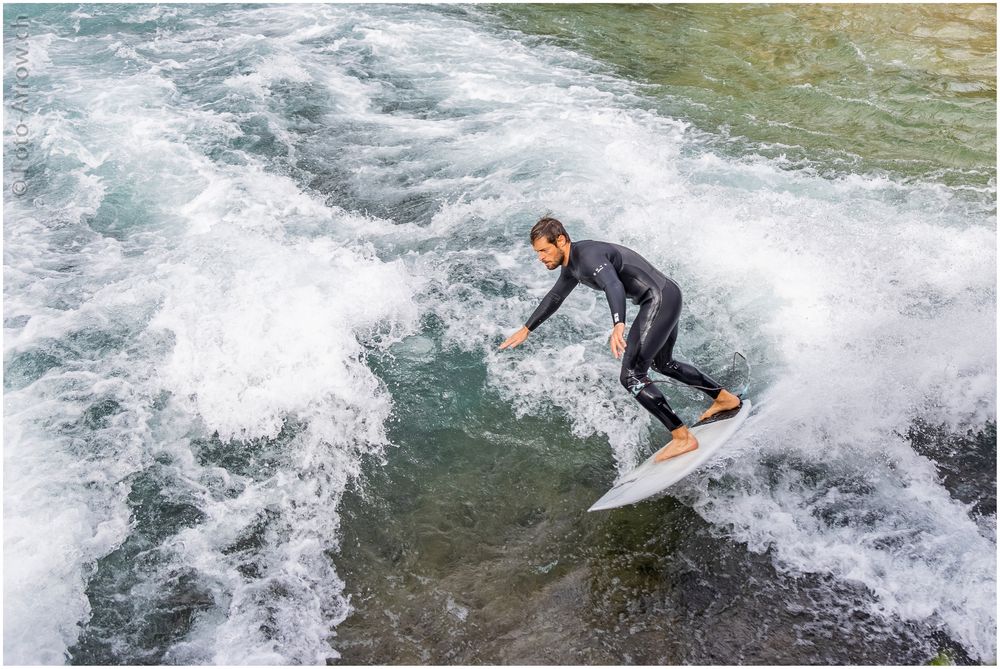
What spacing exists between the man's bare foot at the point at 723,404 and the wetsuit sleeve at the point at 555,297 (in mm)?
1745

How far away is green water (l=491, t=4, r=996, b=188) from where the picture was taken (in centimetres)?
1191

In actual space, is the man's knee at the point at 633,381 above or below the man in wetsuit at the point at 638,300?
below

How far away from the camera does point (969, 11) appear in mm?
16375

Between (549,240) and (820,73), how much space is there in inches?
448

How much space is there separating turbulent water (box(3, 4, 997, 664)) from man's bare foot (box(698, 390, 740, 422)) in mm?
349

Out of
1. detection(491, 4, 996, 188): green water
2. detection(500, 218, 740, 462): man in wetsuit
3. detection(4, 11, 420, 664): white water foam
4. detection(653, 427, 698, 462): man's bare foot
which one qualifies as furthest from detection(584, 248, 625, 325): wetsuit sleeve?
detection(491, 4, 996, 188): green water

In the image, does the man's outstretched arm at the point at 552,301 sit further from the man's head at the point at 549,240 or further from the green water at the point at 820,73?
the green water at the point at 820,73

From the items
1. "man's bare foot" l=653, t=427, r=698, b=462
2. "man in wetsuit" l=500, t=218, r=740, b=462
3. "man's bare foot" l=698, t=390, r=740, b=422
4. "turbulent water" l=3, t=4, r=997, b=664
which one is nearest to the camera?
"turbulent water" l=3, t=4, r=997, b=664

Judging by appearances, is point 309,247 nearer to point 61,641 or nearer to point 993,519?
point 61,641

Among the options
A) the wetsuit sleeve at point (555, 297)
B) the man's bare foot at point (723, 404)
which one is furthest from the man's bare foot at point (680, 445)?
the wetsuit sleeve at point (555, 297)

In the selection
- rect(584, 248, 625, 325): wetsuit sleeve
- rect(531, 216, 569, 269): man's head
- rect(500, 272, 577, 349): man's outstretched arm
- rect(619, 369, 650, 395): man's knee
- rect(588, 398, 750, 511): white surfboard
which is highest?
rect(531, 216, 569, 269): man's head

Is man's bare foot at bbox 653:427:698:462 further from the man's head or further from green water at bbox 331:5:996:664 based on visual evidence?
the man's head

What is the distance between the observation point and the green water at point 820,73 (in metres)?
11.9

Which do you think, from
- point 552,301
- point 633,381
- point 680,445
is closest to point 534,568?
point 680,445
